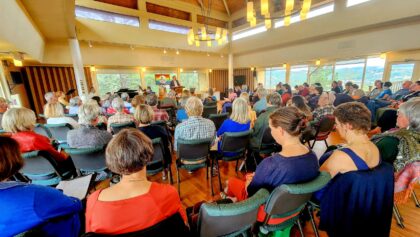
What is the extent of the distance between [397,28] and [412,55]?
119cm

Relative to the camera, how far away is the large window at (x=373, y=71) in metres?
7.52

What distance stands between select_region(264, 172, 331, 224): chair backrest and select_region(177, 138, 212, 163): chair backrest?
41.8 inches

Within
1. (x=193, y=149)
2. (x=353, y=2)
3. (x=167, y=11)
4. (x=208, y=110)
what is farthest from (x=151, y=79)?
(x=353, y=2)

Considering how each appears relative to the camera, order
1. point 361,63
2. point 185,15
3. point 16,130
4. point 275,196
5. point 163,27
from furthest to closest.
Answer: point 185,15 → point 163,27 → point 361,63 → point 16,130 → point 275,196

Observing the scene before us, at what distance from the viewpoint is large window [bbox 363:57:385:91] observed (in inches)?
296

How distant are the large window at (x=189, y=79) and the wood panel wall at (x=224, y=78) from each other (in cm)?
111

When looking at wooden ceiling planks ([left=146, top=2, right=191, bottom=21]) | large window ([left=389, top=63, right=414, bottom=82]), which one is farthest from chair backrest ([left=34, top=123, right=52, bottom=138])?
large window ([left=389, top=63, right=414, bottom=82])

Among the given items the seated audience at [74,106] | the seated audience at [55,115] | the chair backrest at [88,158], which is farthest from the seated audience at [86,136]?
the seated audience at [74,106]

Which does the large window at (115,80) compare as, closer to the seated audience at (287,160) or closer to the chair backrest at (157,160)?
the chair backrest at (157,160)

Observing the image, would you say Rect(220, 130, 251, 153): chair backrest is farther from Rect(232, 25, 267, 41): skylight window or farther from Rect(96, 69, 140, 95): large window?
Rect(232, 25, 267, 41): skylight window

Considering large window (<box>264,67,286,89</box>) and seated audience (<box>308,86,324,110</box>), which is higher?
large window (<box>264,67,286,89</box>)

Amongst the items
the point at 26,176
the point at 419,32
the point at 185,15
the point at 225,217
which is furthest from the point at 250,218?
the point at 185,15

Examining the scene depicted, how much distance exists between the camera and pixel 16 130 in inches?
72.7

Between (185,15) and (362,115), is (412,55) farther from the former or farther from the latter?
(185,15)
